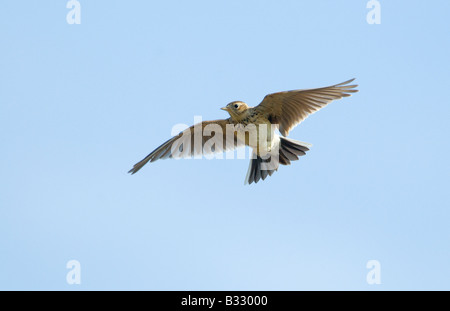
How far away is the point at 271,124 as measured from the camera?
1316 cm

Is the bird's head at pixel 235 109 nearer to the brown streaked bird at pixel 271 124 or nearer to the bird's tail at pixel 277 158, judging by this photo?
the brown streaked bird at pixel 271 124

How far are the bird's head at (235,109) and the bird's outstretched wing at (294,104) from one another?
303 mm

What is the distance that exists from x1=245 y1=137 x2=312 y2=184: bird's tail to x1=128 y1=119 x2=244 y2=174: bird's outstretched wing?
0.92 metres

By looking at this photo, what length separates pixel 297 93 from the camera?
12648 millimetres

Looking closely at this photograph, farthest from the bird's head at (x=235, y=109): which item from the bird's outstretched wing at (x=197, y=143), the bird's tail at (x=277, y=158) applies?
the bird's tail at (x=277, y=158)

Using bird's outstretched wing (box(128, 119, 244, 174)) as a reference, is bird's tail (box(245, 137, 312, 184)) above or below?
below

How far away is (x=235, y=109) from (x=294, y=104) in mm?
1273

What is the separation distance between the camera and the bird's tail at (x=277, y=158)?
13.3m

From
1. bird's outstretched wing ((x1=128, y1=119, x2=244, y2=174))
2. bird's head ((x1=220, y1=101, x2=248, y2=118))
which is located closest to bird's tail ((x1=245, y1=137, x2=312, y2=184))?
bird's outstretched wing ((x1=128, y1=119, x2=244, y2=174))

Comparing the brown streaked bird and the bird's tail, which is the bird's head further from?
the bird's tail

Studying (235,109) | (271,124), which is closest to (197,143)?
(235,109)

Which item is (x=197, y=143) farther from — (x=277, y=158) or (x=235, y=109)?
(x=277, y=158)

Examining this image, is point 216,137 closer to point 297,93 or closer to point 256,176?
point 256,176

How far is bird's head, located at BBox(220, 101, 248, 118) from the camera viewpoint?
1296 centimetres
